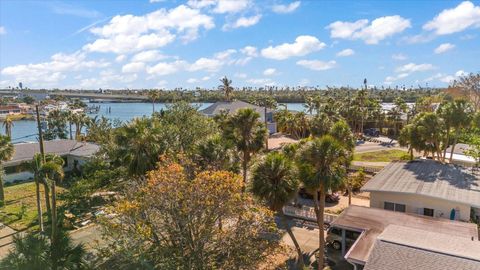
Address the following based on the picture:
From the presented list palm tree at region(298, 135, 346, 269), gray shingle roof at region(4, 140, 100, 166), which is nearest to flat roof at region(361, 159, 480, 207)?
palm tree at region(298, 135, 346, 269)

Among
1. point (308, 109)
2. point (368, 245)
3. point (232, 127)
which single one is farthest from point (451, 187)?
point (308, 109)

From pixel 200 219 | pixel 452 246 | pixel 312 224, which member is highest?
pixel 200 219

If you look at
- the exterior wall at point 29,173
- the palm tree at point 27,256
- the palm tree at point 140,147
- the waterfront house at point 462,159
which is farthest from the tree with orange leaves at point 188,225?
the waterfront house at point 462,159

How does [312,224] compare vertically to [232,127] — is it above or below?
below

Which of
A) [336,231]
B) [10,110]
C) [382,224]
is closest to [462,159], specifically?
[382,224]

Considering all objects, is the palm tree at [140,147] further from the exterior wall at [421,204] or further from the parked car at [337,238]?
the exterior wall at [421,204]

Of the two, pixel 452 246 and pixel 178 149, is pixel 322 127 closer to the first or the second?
pixel 178 149
